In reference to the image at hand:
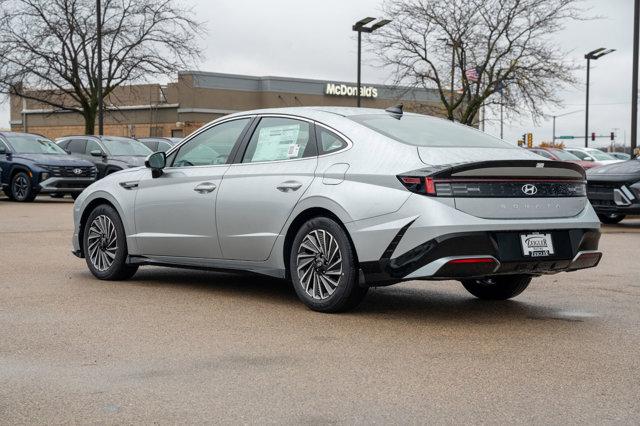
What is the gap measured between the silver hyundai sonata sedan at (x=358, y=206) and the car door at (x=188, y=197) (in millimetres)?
13

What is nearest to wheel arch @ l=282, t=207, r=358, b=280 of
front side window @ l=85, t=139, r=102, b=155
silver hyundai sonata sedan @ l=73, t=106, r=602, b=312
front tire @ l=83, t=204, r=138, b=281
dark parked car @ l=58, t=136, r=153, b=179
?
silver hyundai sonata sedan @ l=73, t=106, r=602, b=312

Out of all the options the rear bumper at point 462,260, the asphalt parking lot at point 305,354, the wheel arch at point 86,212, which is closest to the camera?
the asphalt parking lot at point 305,354

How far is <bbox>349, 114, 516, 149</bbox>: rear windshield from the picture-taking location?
724 cm

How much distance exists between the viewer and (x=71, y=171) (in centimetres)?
2356

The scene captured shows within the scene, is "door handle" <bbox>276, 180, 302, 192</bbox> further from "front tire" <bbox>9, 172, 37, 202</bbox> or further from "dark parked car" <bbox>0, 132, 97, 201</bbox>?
"front tire" <bbox>9, 172, 37, 202</bbox>

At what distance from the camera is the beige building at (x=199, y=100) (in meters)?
68.9

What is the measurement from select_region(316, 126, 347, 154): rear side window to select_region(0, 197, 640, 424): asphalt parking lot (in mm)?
1260

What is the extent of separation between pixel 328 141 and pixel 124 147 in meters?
19.6

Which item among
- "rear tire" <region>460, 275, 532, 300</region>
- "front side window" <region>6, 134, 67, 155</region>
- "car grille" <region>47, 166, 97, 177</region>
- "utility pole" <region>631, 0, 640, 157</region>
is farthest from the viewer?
"utility pole" <region>631, 0, 640, 157</region>

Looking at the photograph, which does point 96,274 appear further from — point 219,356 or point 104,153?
point 104,153

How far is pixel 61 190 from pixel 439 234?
18107mm

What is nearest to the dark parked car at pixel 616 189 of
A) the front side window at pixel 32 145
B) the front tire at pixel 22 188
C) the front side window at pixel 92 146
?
the front tire at pixel 22 188

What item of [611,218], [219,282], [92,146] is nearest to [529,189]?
[219,282]

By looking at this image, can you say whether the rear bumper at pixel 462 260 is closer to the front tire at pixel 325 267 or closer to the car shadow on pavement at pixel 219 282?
the front tire at pixel 325 267
